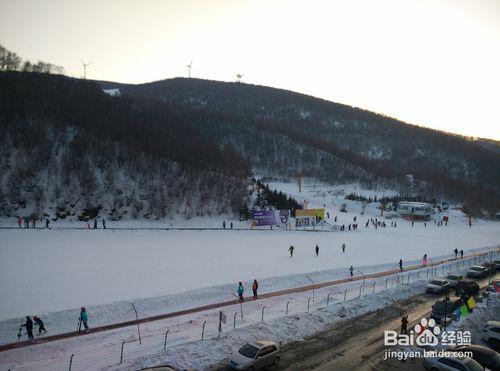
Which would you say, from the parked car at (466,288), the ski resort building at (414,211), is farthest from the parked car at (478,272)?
the ski resort building at (414,211)

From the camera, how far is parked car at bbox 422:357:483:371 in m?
13.4

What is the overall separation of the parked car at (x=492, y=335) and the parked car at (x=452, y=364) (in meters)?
4.93

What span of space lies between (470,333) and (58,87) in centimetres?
9454

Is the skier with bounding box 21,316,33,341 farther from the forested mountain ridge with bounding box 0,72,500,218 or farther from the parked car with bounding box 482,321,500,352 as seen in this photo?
the forested mountain ridge with bounding box 0,72,500,218

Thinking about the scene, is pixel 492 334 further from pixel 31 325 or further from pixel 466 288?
pixel 31 325

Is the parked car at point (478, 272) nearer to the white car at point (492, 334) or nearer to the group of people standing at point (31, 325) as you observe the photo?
the white car at point (492, 334)

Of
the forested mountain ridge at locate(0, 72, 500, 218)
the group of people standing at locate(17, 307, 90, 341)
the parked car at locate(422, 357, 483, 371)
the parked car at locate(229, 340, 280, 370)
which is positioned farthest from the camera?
the forested mountain ridge at locate(0, 72, 500, 218)

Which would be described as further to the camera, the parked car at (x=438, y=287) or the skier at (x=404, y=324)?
the parked car at (x=438, y=287)

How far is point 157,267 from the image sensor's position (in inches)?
1117

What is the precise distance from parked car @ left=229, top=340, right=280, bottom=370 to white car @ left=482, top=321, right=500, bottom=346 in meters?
10.9

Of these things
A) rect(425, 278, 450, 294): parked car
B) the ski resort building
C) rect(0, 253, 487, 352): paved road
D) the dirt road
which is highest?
the ski resort building

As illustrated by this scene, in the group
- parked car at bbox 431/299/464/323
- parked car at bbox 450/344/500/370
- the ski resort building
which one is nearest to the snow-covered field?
parked car at bbox 431/299/464/323

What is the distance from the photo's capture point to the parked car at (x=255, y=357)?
13703 mm

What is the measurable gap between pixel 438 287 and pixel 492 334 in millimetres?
8651
